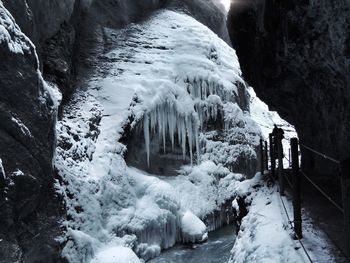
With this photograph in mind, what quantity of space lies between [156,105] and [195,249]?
7.45 m

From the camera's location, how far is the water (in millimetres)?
14078

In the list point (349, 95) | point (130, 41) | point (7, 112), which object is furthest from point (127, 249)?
point (130, 41)

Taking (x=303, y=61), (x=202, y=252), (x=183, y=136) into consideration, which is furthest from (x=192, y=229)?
(x=303, y=61)

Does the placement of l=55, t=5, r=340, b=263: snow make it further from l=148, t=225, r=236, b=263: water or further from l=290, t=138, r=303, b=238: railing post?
l=290, t=138, r=303, b=238: railing post

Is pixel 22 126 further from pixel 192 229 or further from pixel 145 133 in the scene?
pixel 145 133

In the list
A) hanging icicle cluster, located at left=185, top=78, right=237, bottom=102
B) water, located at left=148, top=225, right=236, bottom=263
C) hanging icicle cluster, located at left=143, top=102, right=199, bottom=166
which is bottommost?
water, located at left=148, top=225, right=236, bottom=263

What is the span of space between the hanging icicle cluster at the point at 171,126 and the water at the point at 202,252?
4.81 m

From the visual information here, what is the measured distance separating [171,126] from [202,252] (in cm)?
711

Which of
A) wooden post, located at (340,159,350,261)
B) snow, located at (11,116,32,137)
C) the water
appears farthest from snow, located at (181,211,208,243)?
wooden post, located at (340,159,350,261)

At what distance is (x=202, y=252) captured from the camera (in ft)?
49.4

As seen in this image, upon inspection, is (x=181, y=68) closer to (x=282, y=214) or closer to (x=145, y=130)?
(x=145, y=130)

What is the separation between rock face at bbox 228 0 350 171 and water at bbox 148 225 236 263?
5.72 metres

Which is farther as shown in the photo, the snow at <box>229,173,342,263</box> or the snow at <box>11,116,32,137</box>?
Answer: the snow at <box>11,116,32,137</box>

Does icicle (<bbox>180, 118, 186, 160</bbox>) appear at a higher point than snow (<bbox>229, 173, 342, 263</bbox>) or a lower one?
higher
